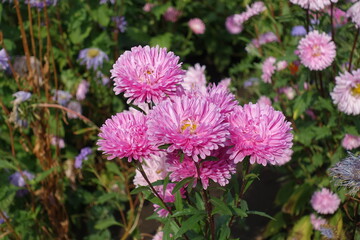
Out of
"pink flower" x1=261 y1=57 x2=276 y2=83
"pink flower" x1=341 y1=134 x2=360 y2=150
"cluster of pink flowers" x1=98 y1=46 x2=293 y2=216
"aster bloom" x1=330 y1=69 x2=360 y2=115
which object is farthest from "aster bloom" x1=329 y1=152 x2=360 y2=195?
"pink flower" x1=261 y1=57 x2=276 y2=83

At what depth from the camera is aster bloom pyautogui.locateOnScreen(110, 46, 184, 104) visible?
1.23 meters

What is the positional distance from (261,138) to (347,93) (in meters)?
1.07

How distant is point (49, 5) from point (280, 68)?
1253 mm

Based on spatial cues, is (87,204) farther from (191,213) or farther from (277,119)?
(277,119)

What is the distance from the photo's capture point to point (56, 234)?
101 inches

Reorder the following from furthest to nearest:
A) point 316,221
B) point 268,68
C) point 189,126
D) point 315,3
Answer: point 268,68 < point 316,221 < point 315,3 < point 189,126

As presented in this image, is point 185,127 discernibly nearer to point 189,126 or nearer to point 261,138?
point 189,126

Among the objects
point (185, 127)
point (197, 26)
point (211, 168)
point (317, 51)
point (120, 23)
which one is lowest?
point (197, 26)

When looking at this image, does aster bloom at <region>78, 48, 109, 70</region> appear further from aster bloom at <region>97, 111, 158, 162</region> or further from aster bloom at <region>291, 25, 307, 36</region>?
aster bloom at <region>97, 111, 158, 162</region>

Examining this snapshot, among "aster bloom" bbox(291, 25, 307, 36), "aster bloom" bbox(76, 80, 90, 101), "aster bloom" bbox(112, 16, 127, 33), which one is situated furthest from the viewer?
"aster bloom" bbox(112, 16, 127, 33)

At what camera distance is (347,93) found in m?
2.12

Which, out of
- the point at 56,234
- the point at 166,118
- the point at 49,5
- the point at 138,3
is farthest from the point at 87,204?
the point at 166,118

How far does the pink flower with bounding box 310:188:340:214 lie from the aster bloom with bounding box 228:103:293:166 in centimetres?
127

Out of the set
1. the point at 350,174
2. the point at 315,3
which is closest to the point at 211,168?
the point at 350,174
